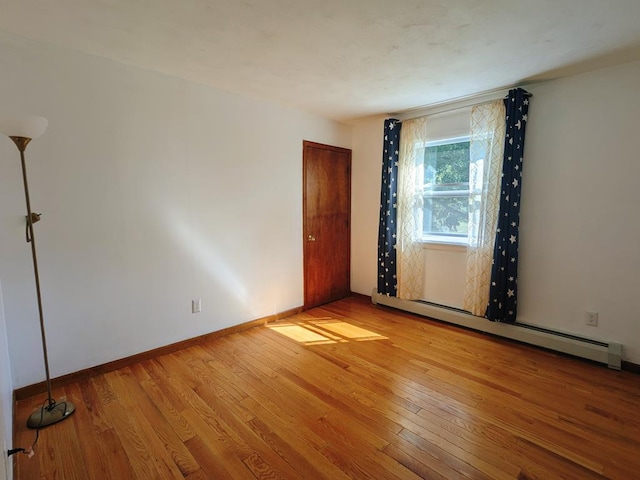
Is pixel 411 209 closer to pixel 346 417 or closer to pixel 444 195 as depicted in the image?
pixel 444 195

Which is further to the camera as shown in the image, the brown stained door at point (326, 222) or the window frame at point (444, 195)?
the brown stained door at point (326, 222)

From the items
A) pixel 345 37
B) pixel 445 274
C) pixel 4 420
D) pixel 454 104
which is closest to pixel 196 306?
pixel 4 420

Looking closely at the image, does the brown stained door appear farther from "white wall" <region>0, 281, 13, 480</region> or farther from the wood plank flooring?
"white wall" <region>0, 281, 13, 480</region>

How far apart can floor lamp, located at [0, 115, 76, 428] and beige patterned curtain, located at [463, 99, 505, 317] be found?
11.6ft

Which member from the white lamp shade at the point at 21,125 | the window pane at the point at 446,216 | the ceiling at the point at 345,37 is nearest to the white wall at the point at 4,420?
the white lamp shade at the point at 21,125

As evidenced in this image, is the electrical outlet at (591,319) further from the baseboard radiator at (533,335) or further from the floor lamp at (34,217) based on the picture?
the floor lamp at (34,217)

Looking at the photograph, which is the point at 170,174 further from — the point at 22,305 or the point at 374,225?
the point at 374,225

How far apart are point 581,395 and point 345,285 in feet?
9.33

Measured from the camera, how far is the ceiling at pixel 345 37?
1.75 m

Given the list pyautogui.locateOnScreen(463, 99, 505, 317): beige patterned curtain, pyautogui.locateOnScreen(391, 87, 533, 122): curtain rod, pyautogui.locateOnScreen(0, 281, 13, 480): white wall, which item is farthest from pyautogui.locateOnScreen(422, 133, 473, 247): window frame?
pyautogui.locateOnScreen(0, 281, 13, 480): white wall

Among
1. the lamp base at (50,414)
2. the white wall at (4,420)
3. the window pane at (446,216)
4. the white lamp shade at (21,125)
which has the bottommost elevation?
the lamp base at (50,414)

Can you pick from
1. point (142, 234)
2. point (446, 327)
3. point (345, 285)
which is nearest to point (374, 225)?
point (345, 285)

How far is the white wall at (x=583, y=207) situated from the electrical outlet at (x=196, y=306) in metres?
3.20

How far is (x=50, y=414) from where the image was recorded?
77.6 inches
